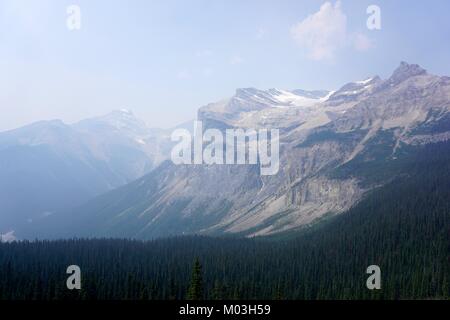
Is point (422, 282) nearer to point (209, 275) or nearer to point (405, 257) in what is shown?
point (405, 257)

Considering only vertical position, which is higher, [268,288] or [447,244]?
[447,244]

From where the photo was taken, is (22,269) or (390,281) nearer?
(390,281)

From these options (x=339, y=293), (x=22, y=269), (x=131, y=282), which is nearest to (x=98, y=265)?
(x=22, y=269)
